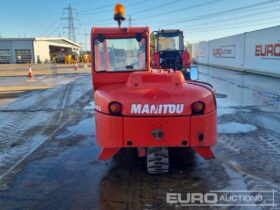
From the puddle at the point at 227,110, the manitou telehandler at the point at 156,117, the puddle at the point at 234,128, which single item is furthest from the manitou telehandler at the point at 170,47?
the manitou telehandler at the point at 156,117

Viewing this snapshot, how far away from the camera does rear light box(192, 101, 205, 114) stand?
396 cm

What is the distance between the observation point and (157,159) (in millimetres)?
4320

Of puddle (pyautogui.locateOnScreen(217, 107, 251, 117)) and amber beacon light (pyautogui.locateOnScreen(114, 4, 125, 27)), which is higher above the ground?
amber beacon light (pyautogui.locateOnScreen(114, 4, 125, 27))

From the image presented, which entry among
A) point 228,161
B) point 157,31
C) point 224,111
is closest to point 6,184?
point 228,161

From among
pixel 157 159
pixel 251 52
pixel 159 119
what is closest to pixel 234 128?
pixel 157 159

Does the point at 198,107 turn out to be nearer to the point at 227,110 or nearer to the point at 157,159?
the point at 157,159

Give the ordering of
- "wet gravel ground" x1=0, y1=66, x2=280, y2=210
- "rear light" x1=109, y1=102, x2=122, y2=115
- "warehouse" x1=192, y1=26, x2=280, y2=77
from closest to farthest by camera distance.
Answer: "wet gravel ground" x1=0, y1=66, x2=280, y2=210
"rear light" x1=109, y1=102, x2=122, y2=115
"warehouse" x1=192, y1=26, x2=280, y2=77

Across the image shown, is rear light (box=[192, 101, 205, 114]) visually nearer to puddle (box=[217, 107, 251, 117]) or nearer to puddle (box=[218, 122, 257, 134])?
puddle (box=[218, 122, 257, 134])

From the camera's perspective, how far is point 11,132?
7391 millimetres

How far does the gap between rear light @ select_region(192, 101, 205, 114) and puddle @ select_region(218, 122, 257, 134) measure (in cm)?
316

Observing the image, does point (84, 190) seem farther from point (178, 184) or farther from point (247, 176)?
point (247, 176)

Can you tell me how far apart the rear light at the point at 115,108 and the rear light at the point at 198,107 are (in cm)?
99

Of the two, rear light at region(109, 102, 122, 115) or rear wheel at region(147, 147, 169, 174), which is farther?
rear wheel at region(147, 147, 169, 174)

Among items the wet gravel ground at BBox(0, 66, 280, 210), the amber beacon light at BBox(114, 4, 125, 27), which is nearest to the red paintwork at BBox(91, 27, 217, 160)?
the wet gravel ground at BBox(0, 66, 280, 210)
